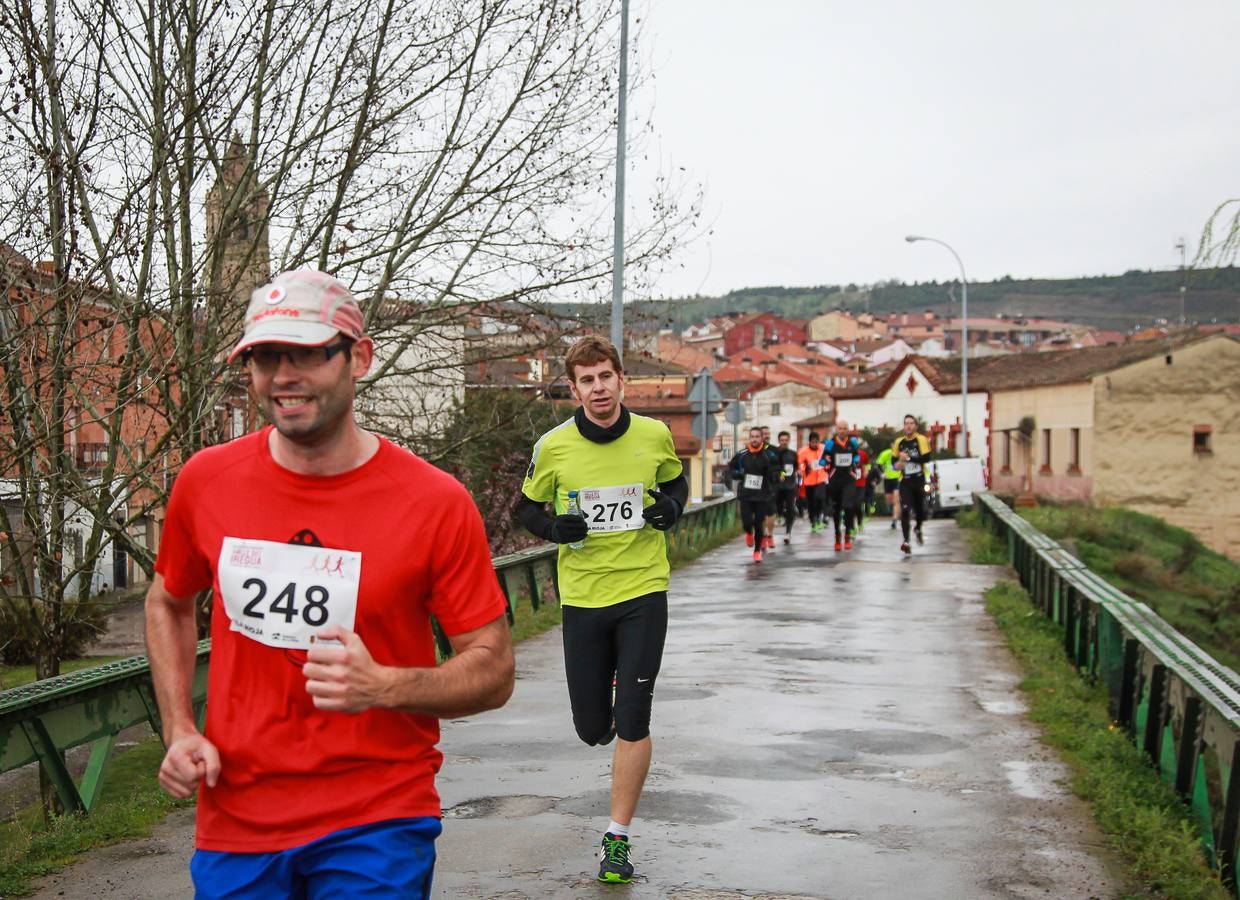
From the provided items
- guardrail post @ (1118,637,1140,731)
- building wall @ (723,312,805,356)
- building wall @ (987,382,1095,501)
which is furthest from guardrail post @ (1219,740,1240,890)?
building wall @ (723,312,805,356)

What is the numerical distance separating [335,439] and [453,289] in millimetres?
11423

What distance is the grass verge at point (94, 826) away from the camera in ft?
→ 22.2

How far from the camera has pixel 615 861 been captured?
6.53 m

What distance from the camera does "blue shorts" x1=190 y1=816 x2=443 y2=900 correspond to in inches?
134

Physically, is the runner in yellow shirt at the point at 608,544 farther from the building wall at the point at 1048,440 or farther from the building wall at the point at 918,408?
the building wall at the point at 918,408

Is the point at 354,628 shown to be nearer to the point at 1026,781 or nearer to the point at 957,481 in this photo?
the point at 1026,781

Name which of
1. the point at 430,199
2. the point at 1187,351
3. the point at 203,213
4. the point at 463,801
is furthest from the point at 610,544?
the point at 1187,351

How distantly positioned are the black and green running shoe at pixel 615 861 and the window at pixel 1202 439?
194ft

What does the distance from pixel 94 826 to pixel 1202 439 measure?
59472mm

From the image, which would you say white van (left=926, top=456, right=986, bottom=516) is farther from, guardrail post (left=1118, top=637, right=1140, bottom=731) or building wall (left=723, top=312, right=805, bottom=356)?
building wall (left=723, top=312, right=805, bottom=356)

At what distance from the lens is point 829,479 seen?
25.4 metres

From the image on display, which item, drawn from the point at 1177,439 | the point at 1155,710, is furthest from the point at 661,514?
the point at 1177,439

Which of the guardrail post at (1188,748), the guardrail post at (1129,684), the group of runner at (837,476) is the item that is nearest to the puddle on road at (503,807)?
the guardrail post at (1188,748)

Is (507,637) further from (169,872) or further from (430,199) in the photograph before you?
(430,199)
